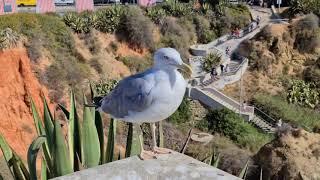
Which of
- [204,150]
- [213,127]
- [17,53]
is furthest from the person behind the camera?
[213,127]

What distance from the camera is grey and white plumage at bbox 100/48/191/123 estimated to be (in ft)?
14.1

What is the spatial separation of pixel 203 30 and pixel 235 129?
34.9 feet

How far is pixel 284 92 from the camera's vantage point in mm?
27203

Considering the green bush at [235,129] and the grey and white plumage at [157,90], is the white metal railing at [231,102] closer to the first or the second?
the green bush at [235,129]

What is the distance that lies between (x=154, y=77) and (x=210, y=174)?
3.03 ft

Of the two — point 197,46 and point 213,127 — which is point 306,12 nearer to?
point 197,46

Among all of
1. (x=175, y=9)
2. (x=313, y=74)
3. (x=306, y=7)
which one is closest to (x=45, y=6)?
(x=175, y=9)

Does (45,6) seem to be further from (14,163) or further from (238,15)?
(14,163)

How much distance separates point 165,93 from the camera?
4.30m

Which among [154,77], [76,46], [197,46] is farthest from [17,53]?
[154,77]

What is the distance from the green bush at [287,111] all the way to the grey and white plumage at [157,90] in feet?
66.0

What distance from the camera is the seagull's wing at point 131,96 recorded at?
436 cm

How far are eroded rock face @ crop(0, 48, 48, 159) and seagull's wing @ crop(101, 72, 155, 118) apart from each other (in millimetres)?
13914

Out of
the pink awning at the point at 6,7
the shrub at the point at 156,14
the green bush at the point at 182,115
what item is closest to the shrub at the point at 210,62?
the shrub at the point at 156,14
